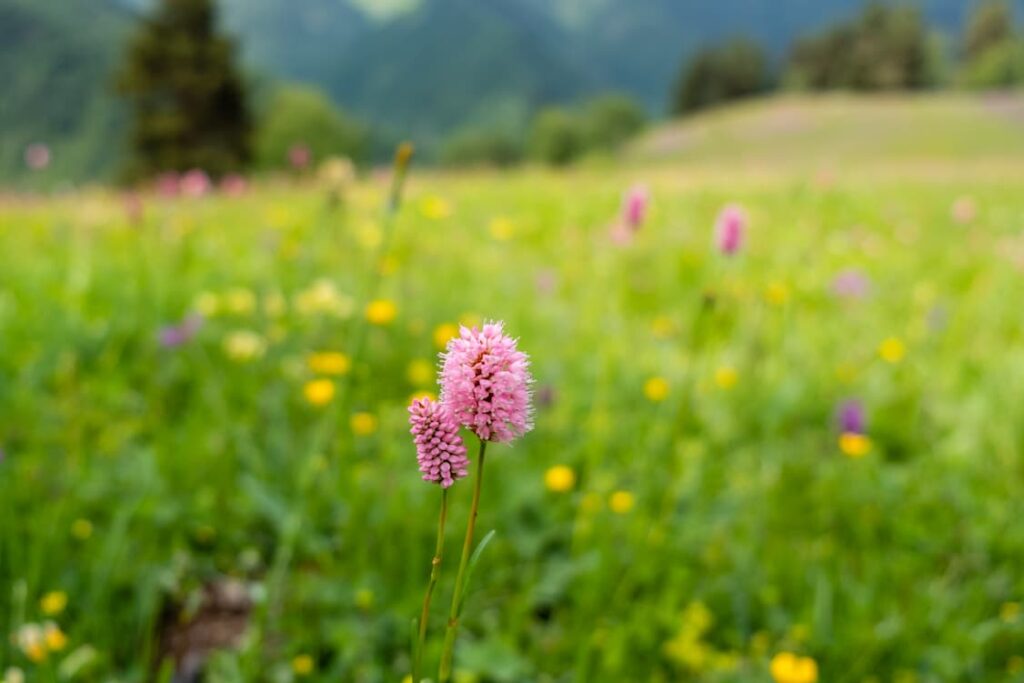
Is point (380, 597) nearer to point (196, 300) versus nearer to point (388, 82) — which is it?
point (196, 300)

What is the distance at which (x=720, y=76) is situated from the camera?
61719mm

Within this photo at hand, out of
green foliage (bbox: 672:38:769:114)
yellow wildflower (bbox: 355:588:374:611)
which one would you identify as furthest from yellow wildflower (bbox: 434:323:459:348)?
green foliage (bbox: 672:38:769:114)

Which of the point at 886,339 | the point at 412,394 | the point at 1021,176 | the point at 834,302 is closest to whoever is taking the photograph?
the point at 412,394

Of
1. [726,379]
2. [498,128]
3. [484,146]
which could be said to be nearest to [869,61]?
[484,146]

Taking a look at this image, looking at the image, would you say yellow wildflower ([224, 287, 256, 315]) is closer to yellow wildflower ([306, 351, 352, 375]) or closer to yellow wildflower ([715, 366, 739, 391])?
yellow wildflower ([306, 351, 352, 375])

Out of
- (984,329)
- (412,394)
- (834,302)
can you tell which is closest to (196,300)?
(412,394)

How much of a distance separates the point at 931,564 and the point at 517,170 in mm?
9564

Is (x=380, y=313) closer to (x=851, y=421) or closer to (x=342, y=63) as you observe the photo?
(x=851, y=421)

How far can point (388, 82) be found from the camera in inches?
7229

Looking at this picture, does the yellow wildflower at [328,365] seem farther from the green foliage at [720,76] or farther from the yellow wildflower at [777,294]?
the green foliage at [720,76]

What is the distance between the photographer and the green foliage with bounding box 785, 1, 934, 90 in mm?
52969

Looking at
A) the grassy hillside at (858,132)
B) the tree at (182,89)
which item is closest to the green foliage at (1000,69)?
the grassy hillside at (858,132)

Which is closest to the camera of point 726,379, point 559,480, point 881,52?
point 559,480

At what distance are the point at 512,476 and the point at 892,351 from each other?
1.74m
